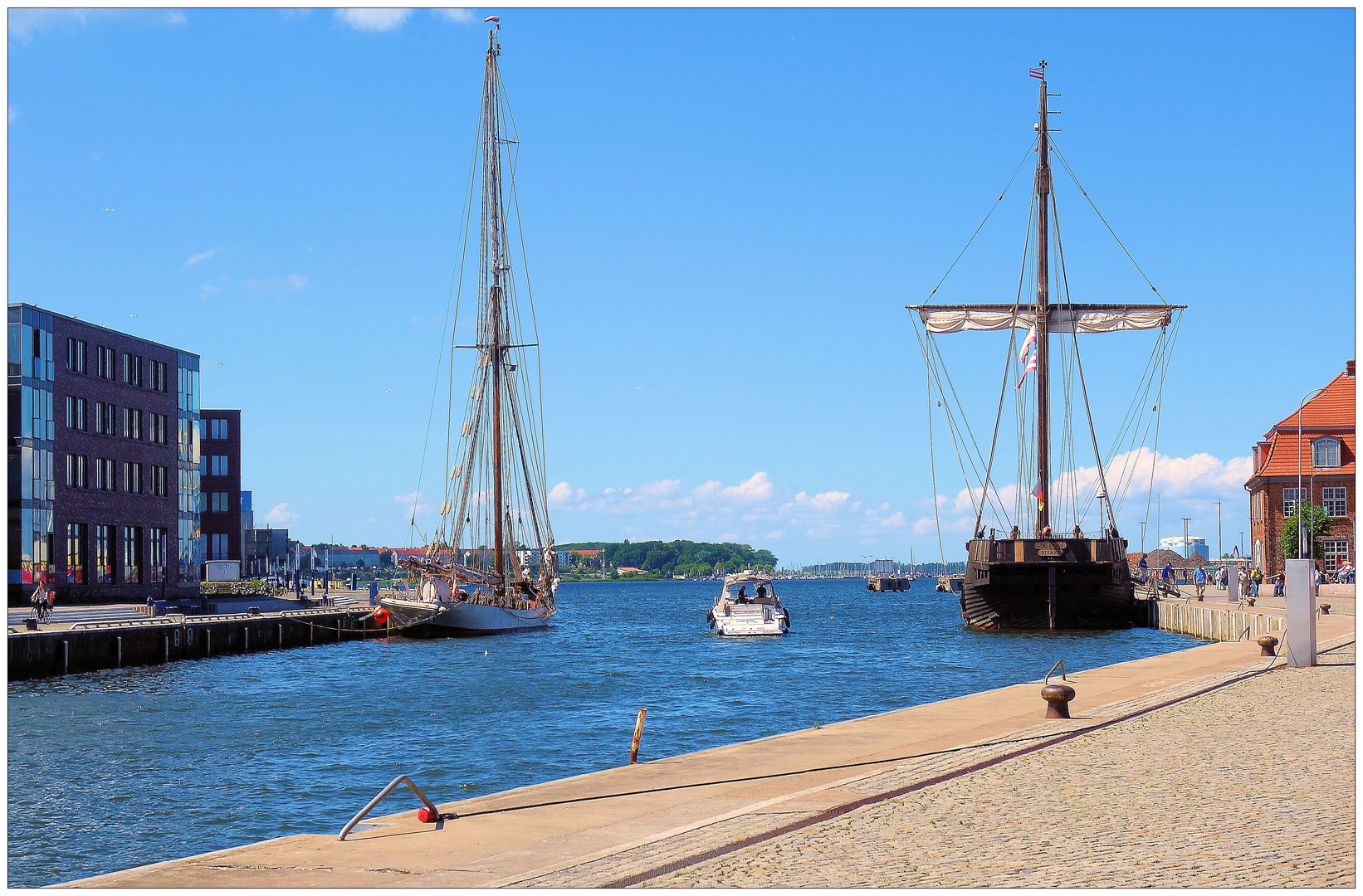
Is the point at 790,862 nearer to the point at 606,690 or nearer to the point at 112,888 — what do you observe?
the point at 112,888

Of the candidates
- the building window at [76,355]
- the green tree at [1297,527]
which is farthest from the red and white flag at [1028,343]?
the building window at [76,355]

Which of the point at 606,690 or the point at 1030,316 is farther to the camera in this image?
the point at 1030,316

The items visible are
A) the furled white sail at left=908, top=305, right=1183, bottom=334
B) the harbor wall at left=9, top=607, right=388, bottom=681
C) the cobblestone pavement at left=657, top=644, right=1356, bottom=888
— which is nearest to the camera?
the cobblestone pavement at left=657, top=644, right=1356, bottom=888

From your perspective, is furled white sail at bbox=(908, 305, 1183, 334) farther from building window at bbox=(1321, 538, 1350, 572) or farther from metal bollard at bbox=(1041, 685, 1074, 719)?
metal bollard at bbox=(1041, 685, 1074, 719)

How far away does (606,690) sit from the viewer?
38.3 m

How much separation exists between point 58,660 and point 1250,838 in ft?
137

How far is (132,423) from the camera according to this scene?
267 feet

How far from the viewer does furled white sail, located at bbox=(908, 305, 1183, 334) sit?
6550 centimetres

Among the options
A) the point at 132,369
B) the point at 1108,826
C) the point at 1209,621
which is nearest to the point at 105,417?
the point at 132,369

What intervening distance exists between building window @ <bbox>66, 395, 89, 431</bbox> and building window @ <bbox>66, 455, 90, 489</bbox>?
1.78 metres

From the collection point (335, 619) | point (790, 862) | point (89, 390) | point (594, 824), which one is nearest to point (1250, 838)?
point (790, 862)

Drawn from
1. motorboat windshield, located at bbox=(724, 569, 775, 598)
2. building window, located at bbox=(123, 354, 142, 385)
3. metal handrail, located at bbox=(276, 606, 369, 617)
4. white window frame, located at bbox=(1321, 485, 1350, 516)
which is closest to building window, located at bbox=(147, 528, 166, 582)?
building window, located at bbox=(123, 354, 142, 385)

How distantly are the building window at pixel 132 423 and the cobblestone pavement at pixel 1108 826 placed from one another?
74.4m

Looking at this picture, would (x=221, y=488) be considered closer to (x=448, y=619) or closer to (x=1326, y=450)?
(x=448, y=619)
